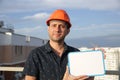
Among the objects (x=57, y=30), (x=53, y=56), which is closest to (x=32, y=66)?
(x=53, y=56)

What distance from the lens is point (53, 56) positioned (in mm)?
3080

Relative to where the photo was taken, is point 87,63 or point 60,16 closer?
point 87,63

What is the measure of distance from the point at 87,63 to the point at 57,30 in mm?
421

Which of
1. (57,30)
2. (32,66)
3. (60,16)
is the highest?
(60,16)

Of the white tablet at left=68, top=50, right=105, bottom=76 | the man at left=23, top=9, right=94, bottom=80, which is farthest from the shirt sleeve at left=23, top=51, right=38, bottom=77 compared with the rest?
the white tablet at left=68, top=50, right=105, bottom=76

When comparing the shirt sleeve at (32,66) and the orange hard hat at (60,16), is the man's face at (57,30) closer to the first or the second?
the orange hard hat at (60,16)

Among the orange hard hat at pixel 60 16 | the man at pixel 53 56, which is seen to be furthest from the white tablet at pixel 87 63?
the orange hard hat at pixel 60 16

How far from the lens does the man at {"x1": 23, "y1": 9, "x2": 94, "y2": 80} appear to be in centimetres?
301

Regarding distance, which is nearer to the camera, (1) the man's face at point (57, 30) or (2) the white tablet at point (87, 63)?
(2) the white tablet at point (87, 63)

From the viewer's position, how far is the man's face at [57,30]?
9.80 ft

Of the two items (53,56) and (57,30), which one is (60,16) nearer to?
(57,30)

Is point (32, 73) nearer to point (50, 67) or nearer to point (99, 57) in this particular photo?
point (50, 67)

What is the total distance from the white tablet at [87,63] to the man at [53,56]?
17 centimetres

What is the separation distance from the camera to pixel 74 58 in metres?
2.83
